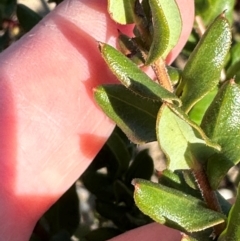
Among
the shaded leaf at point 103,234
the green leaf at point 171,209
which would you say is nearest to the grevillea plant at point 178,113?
the green leaf at point 171,209

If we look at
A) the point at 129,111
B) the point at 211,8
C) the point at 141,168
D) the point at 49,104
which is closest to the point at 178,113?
the point at 129,111

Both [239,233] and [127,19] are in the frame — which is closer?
[239,233]

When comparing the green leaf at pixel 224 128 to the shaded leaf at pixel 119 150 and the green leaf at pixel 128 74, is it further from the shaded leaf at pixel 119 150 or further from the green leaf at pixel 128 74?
the shaded leaf at pixel 119 150

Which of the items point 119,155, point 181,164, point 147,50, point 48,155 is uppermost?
point 147,50

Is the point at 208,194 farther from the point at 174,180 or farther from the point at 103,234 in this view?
the point at 103,234

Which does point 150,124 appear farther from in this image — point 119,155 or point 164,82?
point 119,155

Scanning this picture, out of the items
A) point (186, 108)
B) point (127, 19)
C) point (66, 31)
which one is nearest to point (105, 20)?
point (66, 31)

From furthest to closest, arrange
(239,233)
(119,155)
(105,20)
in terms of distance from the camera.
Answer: (119,155), (105,20), (239,233)
